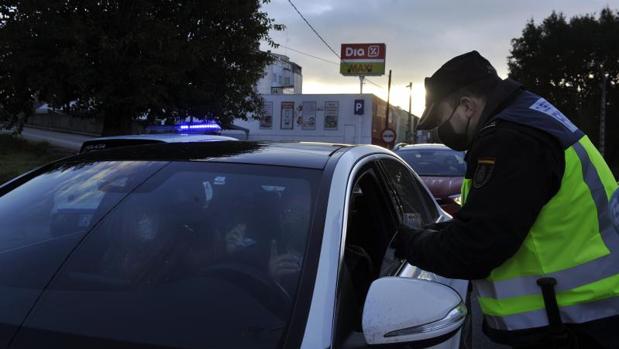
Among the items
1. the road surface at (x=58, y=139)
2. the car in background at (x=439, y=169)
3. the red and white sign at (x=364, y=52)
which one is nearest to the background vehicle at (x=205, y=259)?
the car in background at (x=439, y=169)

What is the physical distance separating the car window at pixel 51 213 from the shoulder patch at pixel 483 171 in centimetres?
118

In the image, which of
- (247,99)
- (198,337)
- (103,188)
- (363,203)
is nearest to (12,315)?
(198,337)

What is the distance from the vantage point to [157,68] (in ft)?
37.5

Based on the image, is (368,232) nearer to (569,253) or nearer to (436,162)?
(569,253)

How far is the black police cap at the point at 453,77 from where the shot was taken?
2.06m

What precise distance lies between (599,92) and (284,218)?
4462 centimetres

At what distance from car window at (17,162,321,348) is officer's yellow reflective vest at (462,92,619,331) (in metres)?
0.68

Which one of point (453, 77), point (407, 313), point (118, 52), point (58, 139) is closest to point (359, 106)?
point (58, 139)

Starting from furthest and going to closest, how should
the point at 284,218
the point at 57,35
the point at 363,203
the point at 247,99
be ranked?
the point at 247,99
the point at 57,35
the point at 363,203
the point at 284,218

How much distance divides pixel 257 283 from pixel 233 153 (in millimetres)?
675

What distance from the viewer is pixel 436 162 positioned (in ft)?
28.5

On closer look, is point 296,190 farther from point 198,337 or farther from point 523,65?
point 523,65

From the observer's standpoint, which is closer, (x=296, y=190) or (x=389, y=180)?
(x=296, y=190)

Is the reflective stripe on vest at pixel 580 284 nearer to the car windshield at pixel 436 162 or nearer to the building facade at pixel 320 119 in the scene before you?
the car windshield at pixel 436 162
